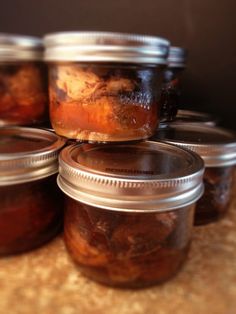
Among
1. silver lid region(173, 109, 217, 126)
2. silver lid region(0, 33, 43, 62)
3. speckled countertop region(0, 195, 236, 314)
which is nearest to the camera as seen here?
speckled countertop region(0, 195, 236, 314)

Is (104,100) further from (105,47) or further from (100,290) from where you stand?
(100,290)

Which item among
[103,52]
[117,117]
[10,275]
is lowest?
[10,275]

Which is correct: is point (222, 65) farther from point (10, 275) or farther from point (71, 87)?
point (10, 275)

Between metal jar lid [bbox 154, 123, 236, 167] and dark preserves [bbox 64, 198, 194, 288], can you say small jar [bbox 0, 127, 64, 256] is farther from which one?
metal jar lid [bbox 154, 123, 236, 167]

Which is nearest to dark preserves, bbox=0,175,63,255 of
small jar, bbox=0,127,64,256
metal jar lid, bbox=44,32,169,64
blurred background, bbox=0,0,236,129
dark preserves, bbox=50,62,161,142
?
small jar, bbox=0,127,64,256

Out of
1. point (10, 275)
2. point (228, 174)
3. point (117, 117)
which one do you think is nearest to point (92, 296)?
point (10, 275)

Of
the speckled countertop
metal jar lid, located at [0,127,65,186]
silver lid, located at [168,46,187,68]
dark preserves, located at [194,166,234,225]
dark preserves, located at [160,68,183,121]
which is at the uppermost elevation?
silver lid, located at [168,46,187,68]
